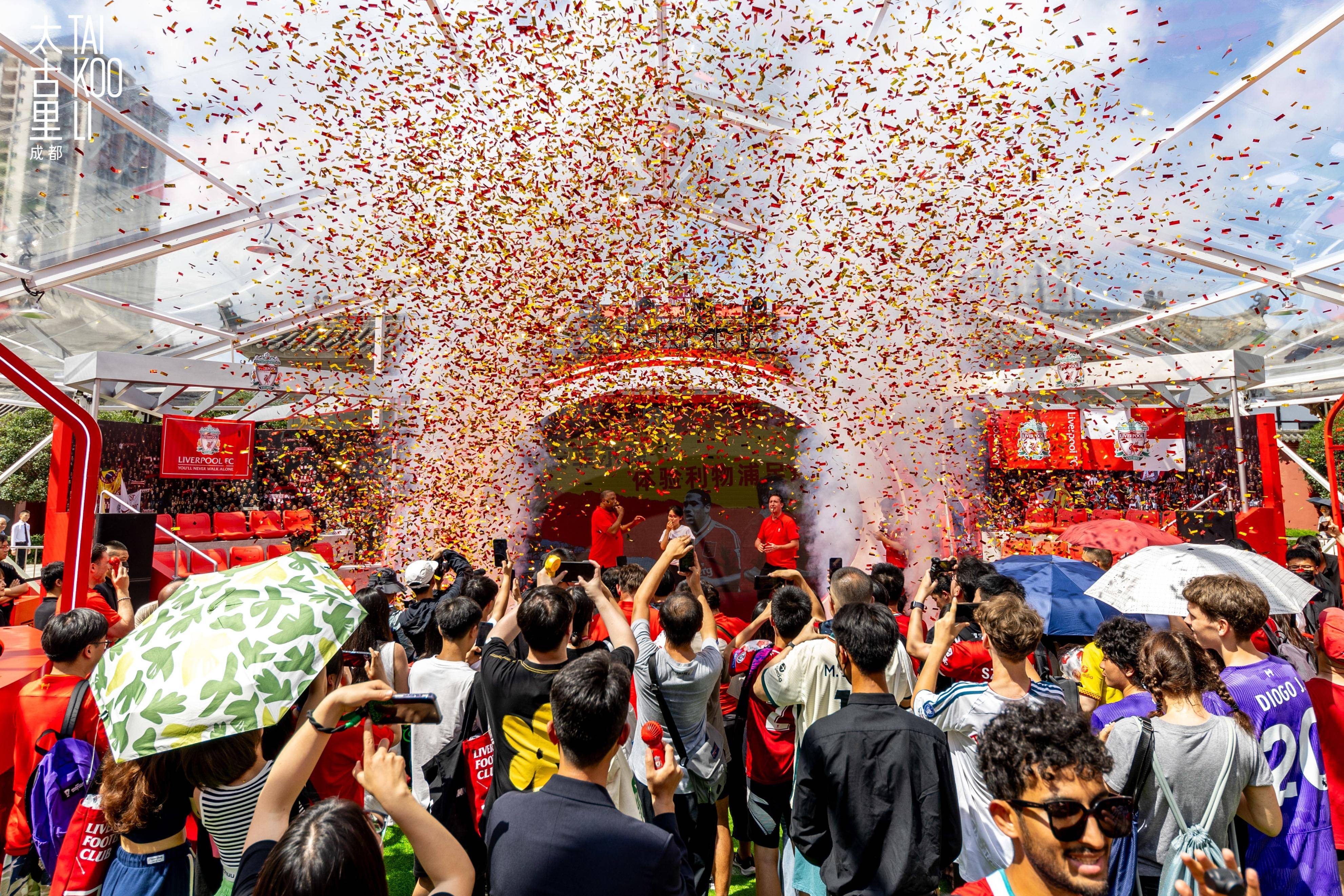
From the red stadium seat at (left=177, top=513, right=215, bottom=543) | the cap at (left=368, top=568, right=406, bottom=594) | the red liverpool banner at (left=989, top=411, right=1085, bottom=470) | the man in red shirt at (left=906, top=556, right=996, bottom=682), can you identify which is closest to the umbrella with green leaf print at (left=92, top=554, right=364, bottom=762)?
the man in red shirt at (left=906, top=556, right=996, bottom=682)

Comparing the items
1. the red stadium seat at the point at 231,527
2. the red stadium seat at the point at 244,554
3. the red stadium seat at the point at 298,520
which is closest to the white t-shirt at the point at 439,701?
the red stadium seat at the point at 244,554

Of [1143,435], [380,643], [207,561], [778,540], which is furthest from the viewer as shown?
[207,561]

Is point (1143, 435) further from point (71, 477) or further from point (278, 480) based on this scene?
point (278, 480)

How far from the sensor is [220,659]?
190 cm

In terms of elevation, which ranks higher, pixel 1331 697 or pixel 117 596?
pixel 117 596

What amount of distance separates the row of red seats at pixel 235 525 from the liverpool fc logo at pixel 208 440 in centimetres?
139

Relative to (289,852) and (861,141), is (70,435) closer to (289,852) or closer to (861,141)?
(289,852)

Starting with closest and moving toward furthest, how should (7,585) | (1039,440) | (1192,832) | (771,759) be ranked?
(1192,832) < (771,759) < (7,585) < (1039,440)

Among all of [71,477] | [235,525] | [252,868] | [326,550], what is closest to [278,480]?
[235,525]

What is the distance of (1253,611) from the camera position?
2908mm

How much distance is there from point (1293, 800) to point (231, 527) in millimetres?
17877

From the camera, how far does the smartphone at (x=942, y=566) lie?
177 inches

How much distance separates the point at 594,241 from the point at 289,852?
28.4ft

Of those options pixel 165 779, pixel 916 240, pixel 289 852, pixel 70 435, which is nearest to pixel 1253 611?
pixel 289 852
